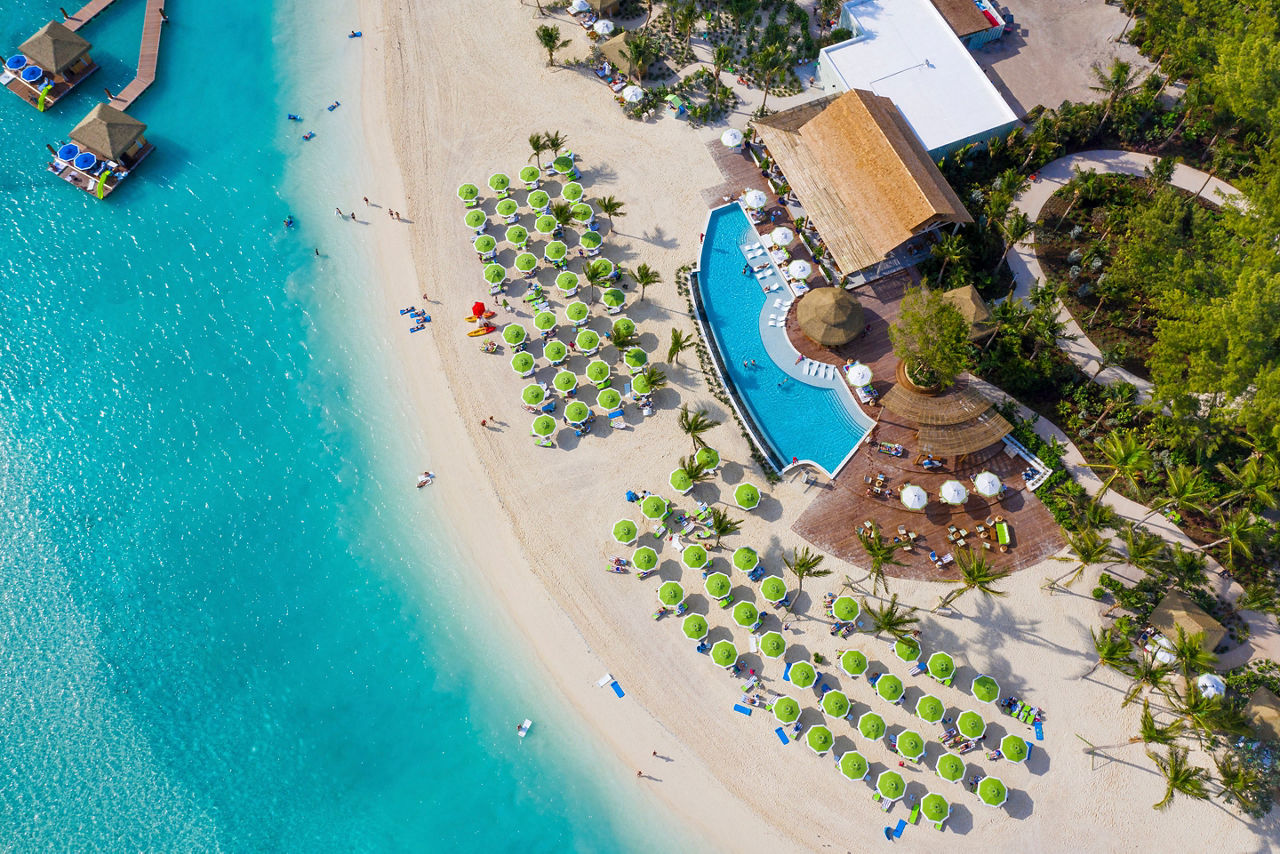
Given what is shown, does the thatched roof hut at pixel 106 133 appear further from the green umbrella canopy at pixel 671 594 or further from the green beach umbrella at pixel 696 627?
the green beach umbrella at pixel 696 627

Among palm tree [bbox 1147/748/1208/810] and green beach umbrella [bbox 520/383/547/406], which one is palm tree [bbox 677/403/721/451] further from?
palm tree [bbox 1147/748/1208/810]

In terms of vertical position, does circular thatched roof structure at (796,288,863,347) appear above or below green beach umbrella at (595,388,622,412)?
above

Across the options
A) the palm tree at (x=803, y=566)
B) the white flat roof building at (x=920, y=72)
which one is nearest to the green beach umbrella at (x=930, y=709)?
the palm tree at (x=803, y=566)

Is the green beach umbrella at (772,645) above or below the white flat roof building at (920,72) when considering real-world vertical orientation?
below

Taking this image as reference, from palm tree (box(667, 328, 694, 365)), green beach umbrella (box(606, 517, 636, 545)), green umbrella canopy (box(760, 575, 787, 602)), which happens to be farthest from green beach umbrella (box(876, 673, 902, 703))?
palm tree (box(667, 328, 694, 365))

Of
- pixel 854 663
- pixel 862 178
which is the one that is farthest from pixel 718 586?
pixel 862 178

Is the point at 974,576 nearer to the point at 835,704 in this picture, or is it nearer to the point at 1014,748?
the point at 1014,748
